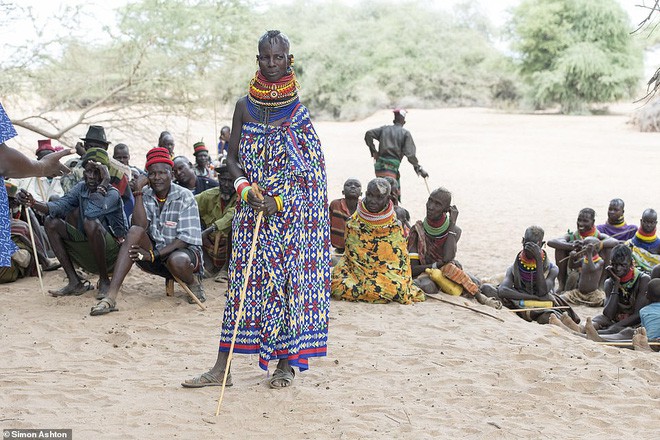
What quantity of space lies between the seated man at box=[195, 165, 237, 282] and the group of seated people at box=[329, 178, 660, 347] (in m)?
1.12

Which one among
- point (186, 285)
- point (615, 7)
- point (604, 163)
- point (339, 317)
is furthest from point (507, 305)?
point (615, 7)

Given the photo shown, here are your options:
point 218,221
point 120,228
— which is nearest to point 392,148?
point 218,221

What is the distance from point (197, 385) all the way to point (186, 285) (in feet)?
7.22

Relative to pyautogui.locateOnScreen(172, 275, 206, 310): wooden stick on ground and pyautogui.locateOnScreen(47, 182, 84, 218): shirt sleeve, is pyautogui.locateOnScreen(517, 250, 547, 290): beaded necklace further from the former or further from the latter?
pyautogui.locateOnScreen(47, 182, 84, 218): shirt sleeve

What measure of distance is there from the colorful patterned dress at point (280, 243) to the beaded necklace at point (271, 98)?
0.05 m

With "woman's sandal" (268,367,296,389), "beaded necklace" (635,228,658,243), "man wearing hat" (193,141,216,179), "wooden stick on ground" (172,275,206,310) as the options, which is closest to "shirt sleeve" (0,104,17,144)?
"woman's sandal" (268,367,296,389)

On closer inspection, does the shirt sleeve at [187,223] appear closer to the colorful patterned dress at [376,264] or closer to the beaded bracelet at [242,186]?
the colorful patterned dress at [376,264]

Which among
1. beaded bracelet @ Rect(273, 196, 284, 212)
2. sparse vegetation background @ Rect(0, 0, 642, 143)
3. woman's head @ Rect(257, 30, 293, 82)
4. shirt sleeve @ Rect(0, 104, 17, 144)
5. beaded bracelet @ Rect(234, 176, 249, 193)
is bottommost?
beaded bracelet @ Rect(273, 196, 284, 212)

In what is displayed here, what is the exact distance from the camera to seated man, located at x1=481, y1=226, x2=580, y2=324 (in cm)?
687

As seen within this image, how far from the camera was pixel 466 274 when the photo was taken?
7219 millimetres

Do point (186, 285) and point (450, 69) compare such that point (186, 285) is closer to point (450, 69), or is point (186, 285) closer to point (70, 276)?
point (70, 276)

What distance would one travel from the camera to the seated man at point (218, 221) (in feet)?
23.6

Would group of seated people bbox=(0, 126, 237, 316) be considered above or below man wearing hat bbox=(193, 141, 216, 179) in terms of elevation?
below

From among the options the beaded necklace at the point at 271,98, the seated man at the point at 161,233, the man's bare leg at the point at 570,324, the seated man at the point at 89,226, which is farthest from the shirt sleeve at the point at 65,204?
the man's bare leg at the point at 570,324
